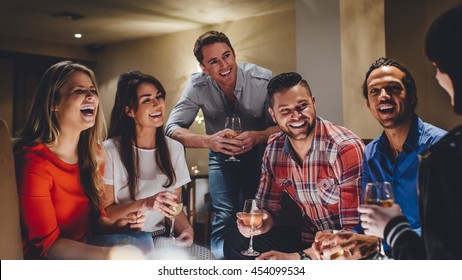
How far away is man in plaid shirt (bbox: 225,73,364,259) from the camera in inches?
93.2

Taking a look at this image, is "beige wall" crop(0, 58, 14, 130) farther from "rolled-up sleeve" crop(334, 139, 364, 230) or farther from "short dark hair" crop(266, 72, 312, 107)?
"rolled-up sleeve" crop(334, 139, 364, 230)

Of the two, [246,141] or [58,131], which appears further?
[246,141]

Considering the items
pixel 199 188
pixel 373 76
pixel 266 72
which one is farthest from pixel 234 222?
pixel 373 76

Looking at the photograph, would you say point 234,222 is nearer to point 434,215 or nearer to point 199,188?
point 199,188

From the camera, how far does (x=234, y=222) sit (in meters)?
2.60

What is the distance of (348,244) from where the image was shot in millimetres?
2199

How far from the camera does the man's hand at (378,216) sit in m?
1.83

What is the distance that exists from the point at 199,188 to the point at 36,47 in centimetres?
121

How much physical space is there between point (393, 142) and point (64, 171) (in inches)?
64.3

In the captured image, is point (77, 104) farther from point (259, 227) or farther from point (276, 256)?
point (276, 256)

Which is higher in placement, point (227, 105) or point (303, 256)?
point (227, 105)

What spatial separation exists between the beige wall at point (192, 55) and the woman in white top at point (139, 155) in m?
0.10

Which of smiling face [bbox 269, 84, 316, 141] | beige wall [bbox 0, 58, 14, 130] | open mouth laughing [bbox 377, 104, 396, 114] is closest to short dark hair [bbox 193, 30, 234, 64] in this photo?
smiling face [bbox 269, 84, 316, 141]

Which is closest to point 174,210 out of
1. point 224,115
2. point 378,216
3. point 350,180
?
point 224,115
